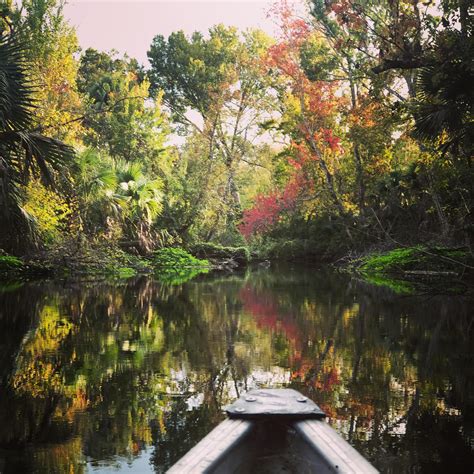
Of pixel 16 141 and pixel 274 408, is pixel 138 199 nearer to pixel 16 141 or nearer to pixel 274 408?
pixel 16 141

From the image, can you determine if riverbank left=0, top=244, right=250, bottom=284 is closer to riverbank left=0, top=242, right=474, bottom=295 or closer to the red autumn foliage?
riverbank left=0, top=242, right=474, bottom=295

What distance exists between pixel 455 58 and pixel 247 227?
26.9 meters

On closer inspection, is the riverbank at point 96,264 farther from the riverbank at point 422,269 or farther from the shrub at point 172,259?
the riverbank at point 422,269

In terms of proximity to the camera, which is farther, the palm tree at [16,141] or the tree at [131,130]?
the tree at [131,130]

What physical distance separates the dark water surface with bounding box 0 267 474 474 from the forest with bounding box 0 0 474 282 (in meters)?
3.93

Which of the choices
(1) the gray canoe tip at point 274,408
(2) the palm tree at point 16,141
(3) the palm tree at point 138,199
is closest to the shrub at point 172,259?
(3) the palm tree at point 138,199

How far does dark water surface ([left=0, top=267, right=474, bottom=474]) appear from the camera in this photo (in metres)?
3.73

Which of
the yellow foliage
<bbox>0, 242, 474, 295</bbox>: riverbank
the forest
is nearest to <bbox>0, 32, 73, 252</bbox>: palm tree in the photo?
the forest

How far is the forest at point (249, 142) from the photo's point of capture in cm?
1357

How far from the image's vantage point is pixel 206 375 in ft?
19.0

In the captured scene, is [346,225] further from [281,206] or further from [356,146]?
[281,206]

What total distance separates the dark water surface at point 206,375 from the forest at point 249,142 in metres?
3.93

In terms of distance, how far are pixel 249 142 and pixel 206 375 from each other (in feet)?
122

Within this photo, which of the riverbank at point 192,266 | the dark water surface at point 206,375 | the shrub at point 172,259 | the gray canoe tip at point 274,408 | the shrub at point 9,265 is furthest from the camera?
the shrub at point 172,259
